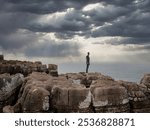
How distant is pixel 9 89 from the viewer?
73.2ft

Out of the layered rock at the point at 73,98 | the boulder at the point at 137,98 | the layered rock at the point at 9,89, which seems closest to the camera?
the layered rock at the point at 73,98

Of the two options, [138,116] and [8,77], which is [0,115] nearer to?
[138,116]

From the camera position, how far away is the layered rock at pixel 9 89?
2197cm

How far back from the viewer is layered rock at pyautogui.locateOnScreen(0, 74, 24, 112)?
21969mm

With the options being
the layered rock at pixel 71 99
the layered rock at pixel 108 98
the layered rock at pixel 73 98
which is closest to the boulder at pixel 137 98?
the layered rock at pixel 73 98

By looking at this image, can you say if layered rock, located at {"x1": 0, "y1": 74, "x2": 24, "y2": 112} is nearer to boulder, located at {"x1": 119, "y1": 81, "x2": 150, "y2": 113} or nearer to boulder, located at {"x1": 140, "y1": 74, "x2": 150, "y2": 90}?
boulder, located at {"x1": 119, "y1": 81, "x2": 150, "y2": 113}

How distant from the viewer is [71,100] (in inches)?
658

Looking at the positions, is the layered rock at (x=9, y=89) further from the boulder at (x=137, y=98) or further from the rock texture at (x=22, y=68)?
the rock texture at (x=22, y=68)

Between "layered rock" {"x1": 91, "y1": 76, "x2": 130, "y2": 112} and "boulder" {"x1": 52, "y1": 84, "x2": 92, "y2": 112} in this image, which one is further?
"layered rock" {"x1": 91, "y1": 76, "x2": 130, "y2": 112}

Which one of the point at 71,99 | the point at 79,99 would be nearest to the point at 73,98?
the point at 71,99

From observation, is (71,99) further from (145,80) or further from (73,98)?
(145,80)

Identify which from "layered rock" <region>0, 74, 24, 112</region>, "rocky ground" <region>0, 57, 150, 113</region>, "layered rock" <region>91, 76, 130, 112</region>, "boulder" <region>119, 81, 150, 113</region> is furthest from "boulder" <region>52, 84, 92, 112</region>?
"layered rock" <region>0, 74, 24, 112</region>

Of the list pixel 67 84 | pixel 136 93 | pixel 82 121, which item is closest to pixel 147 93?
pixel 136 93

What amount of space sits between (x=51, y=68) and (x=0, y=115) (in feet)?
69.6
